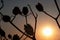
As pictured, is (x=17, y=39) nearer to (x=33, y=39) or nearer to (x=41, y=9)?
(x=33, y=39)

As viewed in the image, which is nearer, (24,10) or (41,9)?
(41,9)

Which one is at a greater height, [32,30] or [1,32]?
[32,30]

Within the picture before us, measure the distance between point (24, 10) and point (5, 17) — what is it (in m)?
0.29

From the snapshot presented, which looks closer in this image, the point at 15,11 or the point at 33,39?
the point at 33,39

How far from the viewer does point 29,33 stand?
1.44 meters

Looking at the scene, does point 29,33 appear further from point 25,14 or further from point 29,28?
point 25,14

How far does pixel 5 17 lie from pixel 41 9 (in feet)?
1.22

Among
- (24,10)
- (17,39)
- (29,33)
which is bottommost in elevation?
(17,39)

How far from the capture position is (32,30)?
142cm

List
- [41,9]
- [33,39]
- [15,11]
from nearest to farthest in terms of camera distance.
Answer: [33,39] < [41,9] < [15,11]

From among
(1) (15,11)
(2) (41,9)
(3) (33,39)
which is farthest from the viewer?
(1) (15,11)

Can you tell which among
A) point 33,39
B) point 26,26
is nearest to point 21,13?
point 26,26

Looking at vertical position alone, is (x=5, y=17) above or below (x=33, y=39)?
above

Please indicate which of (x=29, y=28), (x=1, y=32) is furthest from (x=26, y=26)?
(x=1, y=32)
